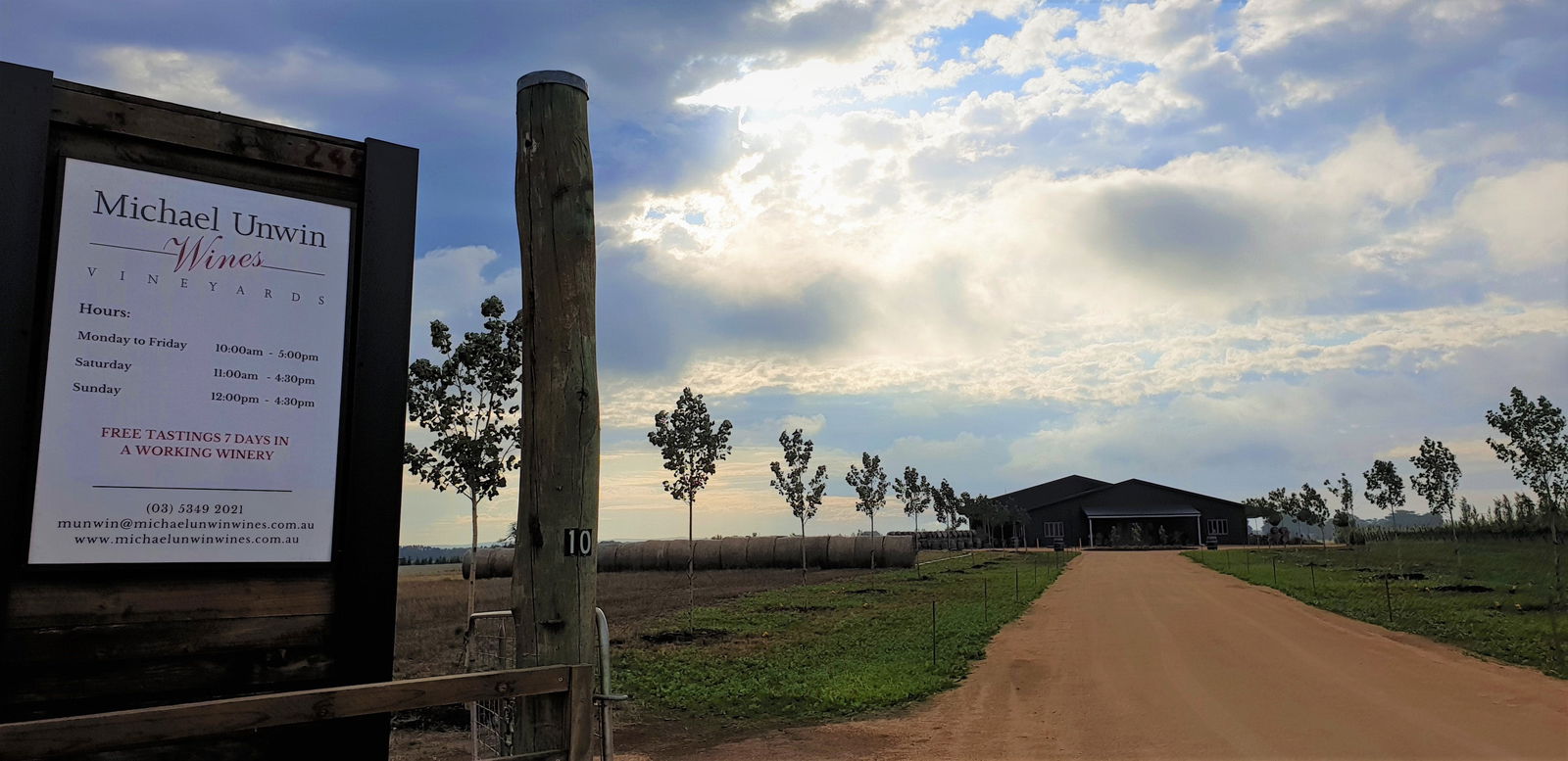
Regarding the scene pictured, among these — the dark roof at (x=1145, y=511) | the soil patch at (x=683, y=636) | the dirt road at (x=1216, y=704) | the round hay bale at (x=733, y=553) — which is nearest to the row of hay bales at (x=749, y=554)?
the round hay bale at (x=733, y=553)

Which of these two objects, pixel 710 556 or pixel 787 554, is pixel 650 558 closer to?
pixel 710 556

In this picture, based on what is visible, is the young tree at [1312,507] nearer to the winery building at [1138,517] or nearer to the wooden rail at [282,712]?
the winery building at [1138,517]

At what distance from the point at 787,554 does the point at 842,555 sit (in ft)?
10.3

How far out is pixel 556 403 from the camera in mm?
5469

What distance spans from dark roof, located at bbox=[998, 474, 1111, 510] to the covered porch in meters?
17.4

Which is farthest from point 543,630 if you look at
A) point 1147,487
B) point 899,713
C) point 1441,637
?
point 1147,487

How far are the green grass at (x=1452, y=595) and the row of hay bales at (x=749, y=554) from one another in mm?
15181

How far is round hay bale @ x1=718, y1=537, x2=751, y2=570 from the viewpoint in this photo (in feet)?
157

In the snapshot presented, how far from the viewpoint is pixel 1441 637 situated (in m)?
17.3

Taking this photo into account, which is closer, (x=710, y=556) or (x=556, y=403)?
(x=556, y=403)

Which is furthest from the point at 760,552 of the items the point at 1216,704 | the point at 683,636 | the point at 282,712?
the point at 282,712

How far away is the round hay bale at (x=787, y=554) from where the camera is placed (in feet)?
155

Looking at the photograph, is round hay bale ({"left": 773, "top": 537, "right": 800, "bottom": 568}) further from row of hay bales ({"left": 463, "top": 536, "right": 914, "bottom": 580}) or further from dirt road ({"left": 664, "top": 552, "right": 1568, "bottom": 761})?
dirt road ({"left": 664, "top": 552, "right": 1568, "bottom": 761})

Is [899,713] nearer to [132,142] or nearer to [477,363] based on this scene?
[477,363]
